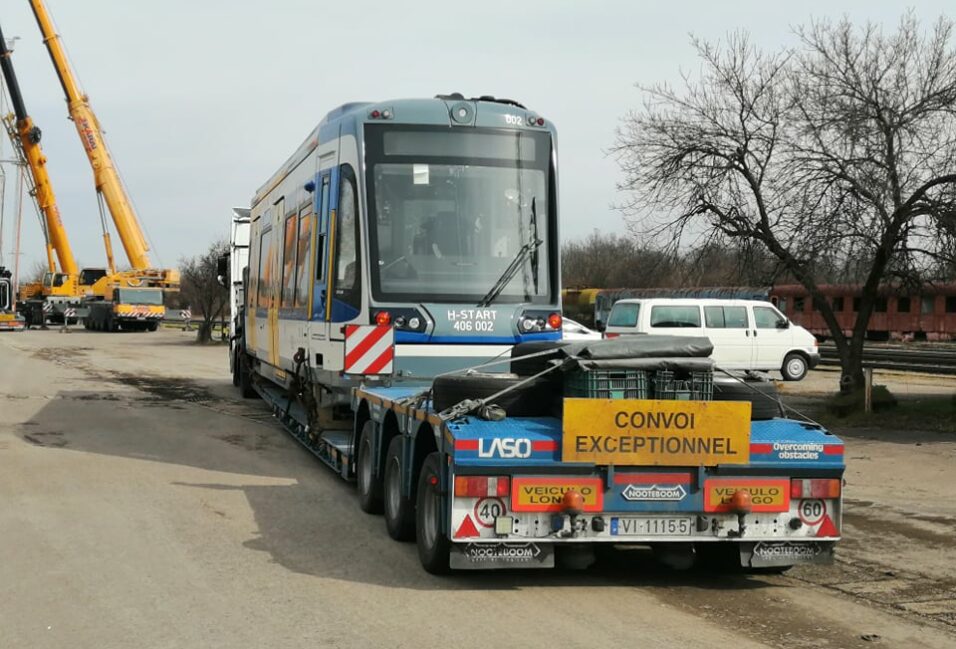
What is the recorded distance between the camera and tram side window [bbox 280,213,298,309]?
14188mm

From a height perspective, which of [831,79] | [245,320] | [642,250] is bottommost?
[245,320]

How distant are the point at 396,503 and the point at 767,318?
19994 mm

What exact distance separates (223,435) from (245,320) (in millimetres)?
4675

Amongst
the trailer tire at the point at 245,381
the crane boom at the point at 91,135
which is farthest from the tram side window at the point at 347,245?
the crane boom at the point at 91,135

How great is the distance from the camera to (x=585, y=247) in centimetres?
11319

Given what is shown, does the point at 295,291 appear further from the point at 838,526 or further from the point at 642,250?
the point at 642,250

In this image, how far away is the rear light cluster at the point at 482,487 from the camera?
270 inches

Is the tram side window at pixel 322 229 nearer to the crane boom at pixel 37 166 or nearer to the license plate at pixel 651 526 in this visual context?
the license plate at pixel 651 526

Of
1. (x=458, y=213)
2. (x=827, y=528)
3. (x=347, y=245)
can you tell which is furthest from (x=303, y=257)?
(x=827, y=528)

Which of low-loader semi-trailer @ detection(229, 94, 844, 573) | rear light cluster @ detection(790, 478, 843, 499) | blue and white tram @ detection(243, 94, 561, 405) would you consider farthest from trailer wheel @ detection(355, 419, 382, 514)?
rear light cluster @ detection(790, 478, 843, 499)

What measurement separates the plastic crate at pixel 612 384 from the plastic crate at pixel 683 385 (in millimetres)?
87

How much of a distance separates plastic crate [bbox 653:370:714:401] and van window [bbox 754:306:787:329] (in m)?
20.3

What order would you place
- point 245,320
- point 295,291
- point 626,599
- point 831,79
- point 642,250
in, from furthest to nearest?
1. point 642,250
2. point 245,320
3. point 831,79
4. point 295,291
5. point 626,599

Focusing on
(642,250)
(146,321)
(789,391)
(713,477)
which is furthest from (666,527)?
(146,321)
